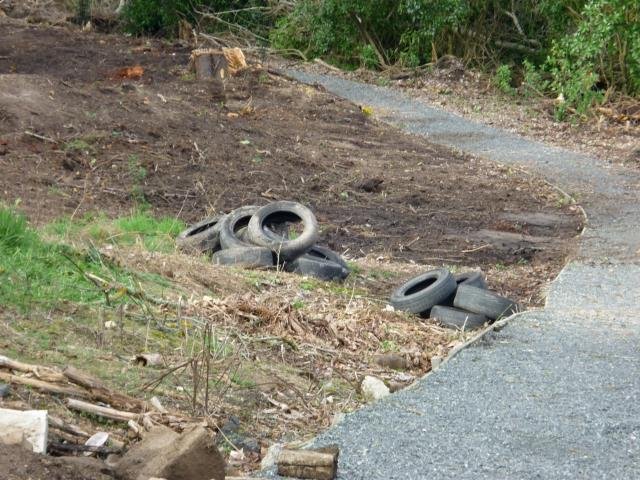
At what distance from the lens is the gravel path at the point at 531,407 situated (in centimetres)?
531

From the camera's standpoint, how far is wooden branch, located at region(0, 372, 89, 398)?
5.48m

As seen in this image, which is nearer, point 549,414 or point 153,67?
point 549,414

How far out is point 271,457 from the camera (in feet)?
17.2

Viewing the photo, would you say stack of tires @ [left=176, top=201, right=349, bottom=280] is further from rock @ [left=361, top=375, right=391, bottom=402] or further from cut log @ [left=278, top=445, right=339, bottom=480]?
cut log @ [left=278, top=445, right=339, bottom=480]

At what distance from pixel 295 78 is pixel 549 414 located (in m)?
18.3

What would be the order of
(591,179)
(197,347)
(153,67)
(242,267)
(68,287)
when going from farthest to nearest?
(153,67) → (591,179) → (242,267) → (68,287) → (197,347)

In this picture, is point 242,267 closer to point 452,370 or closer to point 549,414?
point 452,370

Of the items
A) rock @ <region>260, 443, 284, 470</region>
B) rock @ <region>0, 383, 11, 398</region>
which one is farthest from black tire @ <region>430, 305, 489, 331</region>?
rock @ <region>0, 383, 11, 398</region>

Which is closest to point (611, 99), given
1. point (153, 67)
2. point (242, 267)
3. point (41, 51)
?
point (153, 67)

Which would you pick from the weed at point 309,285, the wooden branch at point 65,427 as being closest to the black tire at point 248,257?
the weed at point 309,285

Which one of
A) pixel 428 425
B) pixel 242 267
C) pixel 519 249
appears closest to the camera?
pixel 428 425

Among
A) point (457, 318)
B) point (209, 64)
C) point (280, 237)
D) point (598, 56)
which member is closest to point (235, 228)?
point (280, 237)

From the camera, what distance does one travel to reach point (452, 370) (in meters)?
7.05

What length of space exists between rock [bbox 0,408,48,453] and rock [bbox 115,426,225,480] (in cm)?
32
